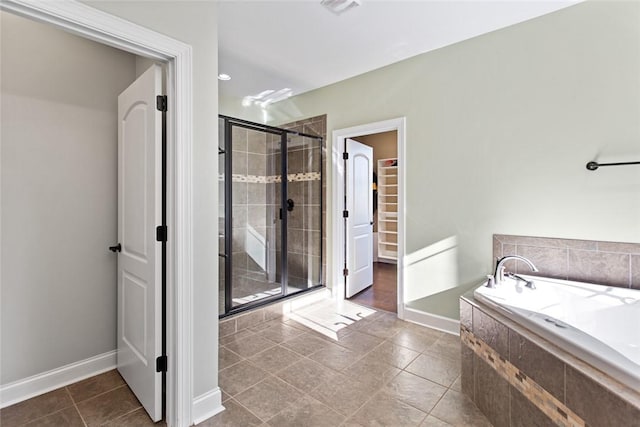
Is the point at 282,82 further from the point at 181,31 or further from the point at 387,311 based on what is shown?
the point at 387,311

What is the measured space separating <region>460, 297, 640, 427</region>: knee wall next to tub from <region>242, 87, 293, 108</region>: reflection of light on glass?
3.28 m

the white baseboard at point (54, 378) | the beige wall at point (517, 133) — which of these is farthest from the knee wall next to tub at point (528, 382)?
the white baseboard at point (54, 378)

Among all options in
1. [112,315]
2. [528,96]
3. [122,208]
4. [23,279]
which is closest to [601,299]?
[528,96]

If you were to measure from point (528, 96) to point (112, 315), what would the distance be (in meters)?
3.65

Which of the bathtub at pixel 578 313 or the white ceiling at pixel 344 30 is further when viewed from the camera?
the white ceiling at pixel 344 30

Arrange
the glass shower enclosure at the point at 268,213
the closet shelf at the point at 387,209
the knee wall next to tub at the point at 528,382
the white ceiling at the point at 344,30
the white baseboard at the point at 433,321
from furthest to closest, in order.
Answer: the closet shelf at the point at 387,209, the glass shower enclosure at the point at 268,213, the white baseboard at the point at 433,321, the white ceiling at the point at 344,30, the knee wall next to tub at the point at 528,382

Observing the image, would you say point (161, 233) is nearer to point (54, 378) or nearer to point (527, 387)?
point (54, 378)

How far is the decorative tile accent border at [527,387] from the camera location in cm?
120

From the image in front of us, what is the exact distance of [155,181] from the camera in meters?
1.72

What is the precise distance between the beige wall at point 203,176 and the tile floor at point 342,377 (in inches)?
14.7

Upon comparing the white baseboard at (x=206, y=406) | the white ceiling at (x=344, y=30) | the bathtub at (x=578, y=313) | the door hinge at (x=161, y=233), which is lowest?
the white baseboard at (x=206, y=406)

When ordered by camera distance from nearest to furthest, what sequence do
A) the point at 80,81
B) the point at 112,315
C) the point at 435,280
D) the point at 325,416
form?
the point at 325,416
the point at 80,81
the point at 112,315
the point at 435,280

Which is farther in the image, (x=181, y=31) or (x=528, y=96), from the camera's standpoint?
(x=528, y=96)

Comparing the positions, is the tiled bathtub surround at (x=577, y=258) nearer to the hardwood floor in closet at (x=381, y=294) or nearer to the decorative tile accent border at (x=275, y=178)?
the hardwood floor in closet at (x=381, y=294)
